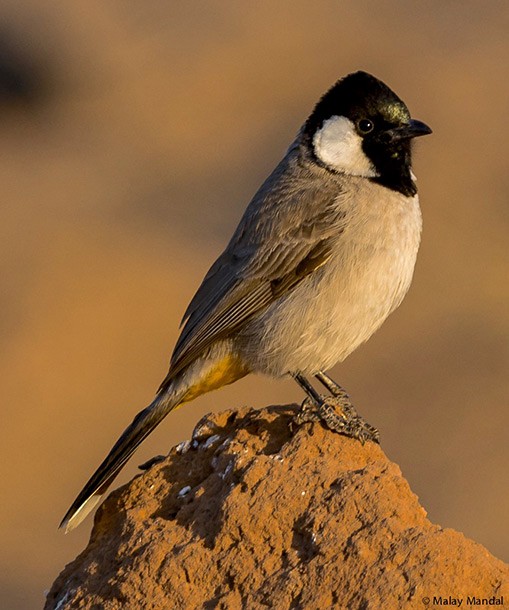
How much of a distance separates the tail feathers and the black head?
1370 millimetres

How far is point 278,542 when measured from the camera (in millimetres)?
4582

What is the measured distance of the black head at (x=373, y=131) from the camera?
6559 mm

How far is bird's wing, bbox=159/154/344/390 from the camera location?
6.29 metres

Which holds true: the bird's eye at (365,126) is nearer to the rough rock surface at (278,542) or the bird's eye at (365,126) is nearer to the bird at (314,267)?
the bird at (314,267)

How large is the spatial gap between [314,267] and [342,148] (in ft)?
2.10

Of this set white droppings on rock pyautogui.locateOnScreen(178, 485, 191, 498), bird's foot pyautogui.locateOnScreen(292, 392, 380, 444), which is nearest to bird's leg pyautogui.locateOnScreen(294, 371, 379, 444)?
bird's foot pyautogui.locateOnScreen(292, 392, 380, 444)

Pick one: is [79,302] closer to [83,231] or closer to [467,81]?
[83,231]

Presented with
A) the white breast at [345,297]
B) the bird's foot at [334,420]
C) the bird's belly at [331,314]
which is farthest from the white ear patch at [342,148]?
the bird's foot at [334,420]

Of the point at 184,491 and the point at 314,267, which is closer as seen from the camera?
the point at 184,491

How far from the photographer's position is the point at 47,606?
497 cm

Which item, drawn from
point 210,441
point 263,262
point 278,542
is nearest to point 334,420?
point 210,441

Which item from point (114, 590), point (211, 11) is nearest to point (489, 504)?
point (114, 590)

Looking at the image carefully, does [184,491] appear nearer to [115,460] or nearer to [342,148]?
[115,460]

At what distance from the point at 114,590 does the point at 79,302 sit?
8.68m
